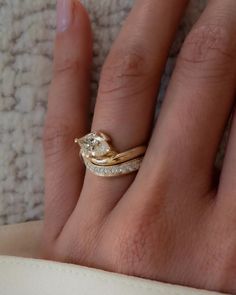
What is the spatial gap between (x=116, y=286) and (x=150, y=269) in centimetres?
5

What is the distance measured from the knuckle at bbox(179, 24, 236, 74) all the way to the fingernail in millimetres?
161

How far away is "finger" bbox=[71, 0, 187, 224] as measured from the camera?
71cm

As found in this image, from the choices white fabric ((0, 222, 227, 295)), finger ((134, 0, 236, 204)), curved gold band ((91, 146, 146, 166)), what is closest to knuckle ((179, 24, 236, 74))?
finger ((134, 0, 236, 204))

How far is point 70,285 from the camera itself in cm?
67

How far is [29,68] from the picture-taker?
78cm

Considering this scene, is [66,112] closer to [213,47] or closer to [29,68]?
[29,68]

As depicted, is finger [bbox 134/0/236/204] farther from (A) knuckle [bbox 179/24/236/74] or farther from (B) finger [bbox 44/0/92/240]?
(B) finger [bbox 44/0/92/240]

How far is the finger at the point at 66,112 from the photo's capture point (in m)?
0.74

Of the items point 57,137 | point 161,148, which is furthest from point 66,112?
point 161,148

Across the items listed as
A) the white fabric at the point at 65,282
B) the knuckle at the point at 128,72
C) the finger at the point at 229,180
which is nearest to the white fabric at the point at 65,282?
the white fabric at the point at 65,282

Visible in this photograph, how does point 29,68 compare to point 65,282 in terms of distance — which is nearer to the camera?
point 65,282

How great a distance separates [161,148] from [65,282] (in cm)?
19

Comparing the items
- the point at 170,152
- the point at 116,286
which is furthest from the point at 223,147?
the point at 116,286

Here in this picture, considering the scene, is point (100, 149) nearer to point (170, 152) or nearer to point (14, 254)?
point (170, 152)
